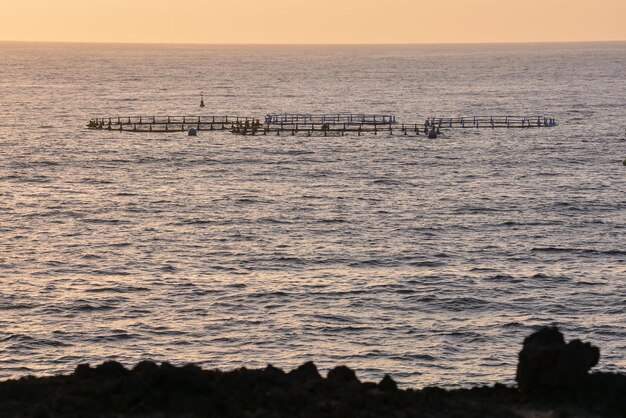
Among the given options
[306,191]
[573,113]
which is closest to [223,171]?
[306,191]

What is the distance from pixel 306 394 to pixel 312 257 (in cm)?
3937

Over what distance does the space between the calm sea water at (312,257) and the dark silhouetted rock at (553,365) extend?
1459 cm

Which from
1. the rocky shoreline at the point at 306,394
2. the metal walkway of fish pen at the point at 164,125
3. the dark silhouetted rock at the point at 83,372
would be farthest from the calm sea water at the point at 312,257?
the metal walkway of fish pen at the point at 164,125

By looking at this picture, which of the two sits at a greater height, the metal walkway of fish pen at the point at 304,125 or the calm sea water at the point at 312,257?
the metal walkway of fish pen at the point at 304,125

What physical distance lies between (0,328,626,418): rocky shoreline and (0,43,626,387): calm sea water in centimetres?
1484

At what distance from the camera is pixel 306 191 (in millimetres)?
101000

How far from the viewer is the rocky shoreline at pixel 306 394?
30828 millimetres

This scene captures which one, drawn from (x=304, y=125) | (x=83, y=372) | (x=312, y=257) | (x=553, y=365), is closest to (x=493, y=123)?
(x=304, y=125)

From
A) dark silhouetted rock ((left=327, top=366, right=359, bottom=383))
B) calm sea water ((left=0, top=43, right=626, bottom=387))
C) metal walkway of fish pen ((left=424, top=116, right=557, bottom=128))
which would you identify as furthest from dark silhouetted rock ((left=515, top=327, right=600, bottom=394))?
metal walkway of fish pen ((left=424, top=116, right=557, bottom=128))

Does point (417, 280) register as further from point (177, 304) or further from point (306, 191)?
point (306, 191)

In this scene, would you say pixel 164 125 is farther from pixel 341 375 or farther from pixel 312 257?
pixel 341 375

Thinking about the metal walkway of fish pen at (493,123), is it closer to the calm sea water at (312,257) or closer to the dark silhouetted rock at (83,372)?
the calm sea water at (312,257)

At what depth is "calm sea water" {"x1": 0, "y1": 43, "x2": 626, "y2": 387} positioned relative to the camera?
52.7 m

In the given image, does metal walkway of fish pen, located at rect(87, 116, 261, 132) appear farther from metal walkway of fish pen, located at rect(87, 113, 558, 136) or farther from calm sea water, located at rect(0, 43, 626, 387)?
calm sea water, located at rect(0, 43, 626, 387)
